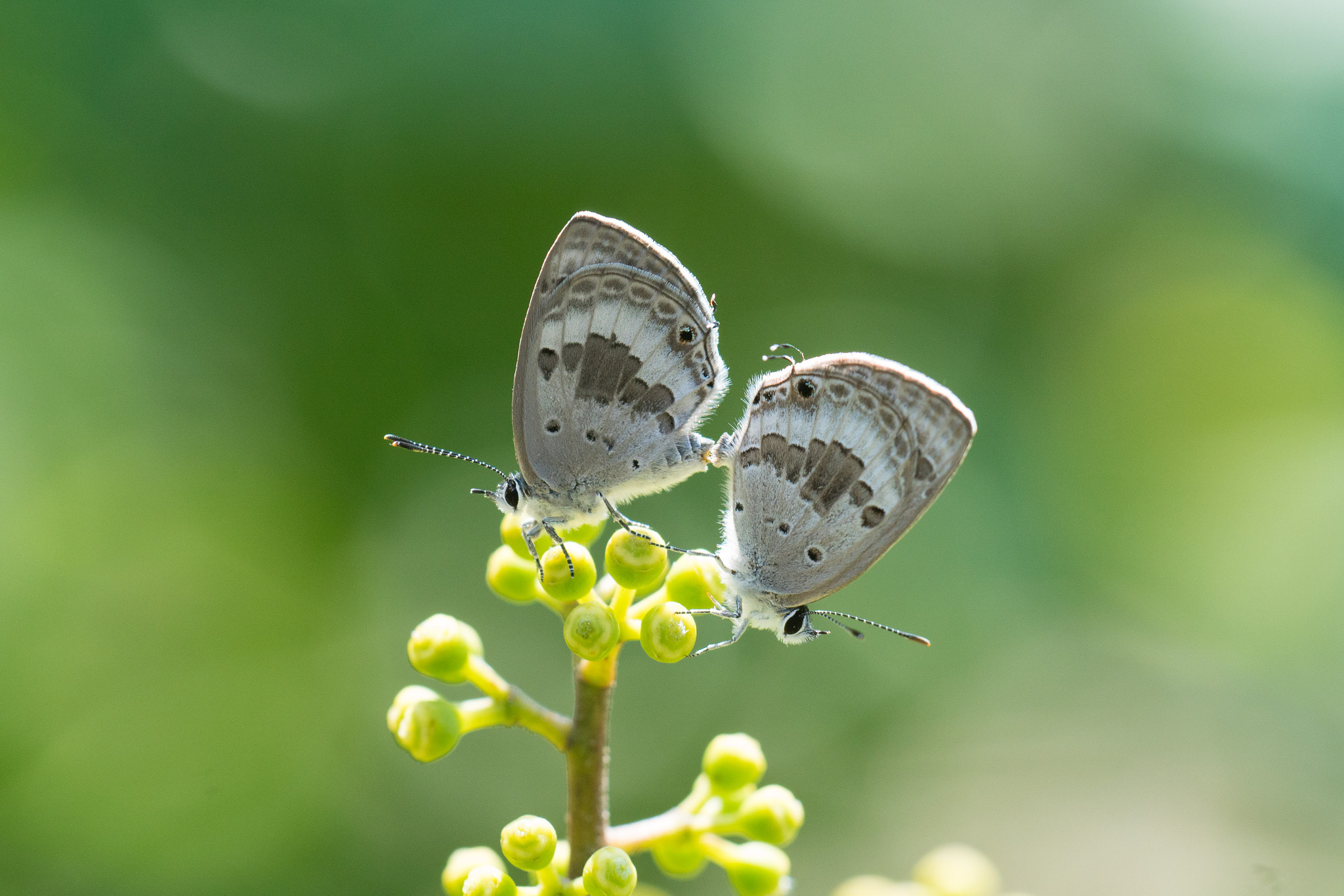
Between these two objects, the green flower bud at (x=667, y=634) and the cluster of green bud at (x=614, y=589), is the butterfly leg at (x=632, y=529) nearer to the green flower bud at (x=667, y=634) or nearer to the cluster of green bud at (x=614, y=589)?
the cluster of green bud at (x=614, y=589)

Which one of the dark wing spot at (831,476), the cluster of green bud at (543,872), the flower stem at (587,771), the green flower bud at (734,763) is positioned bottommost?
the cluster of green bud at (543,872)

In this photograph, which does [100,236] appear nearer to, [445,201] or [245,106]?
[245,106]

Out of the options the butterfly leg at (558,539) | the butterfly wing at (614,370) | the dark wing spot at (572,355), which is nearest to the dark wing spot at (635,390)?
the butterfly wing at (614,370)

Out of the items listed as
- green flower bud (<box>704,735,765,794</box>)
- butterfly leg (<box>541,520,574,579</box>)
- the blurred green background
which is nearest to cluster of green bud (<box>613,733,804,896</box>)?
green flower bud (<box>704,735,765,794</box>)

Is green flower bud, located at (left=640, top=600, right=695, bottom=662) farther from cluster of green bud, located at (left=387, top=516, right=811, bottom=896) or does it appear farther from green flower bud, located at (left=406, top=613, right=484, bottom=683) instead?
green flower bud, located at (left=406, top=613, right=484, bottom=683)

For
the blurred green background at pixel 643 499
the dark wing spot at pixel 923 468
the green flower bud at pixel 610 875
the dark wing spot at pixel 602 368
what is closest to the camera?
the green flower bud at pixel 610 875

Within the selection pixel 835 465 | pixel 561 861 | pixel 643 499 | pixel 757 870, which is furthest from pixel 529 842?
pixel 643 499
